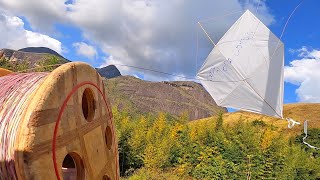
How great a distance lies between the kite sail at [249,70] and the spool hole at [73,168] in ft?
6.79

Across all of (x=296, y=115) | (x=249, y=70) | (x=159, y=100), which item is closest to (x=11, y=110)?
(x=249, y=70)

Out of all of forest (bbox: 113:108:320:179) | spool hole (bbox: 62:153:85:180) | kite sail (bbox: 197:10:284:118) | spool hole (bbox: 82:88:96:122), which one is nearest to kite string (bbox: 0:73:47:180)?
spool hole (bbox: 82:88:96:122)

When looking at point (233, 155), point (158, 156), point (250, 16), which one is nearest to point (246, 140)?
point (233, 155)

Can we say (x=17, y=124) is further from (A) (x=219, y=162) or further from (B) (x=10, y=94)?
(A) (x=219, y=162)

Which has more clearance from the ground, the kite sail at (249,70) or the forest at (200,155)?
the kite sail at (249,70)

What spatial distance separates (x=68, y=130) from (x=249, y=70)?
107 inches

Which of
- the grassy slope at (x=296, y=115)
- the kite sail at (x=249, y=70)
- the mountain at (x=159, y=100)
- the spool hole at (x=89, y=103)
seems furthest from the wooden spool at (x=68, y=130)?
the mountain at (x=159, y=100)

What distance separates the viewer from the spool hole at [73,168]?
8.72 feet

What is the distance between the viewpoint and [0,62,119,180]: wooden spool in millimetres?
1997

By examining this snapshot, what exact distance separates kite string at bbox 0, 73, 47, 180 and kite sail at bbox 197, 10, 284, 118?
2.53m

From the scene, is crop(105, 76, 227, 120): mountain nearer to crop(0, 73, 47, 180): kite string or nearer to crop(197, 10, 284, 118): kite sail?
crop(197, 10, 284, 118): kite sail

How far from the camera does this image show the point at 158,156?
2283cm

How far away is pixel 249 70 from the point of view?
14.5ft

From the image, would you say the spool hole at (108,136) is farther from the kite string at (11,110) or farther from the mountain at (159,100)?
the mountain at (159,100)
